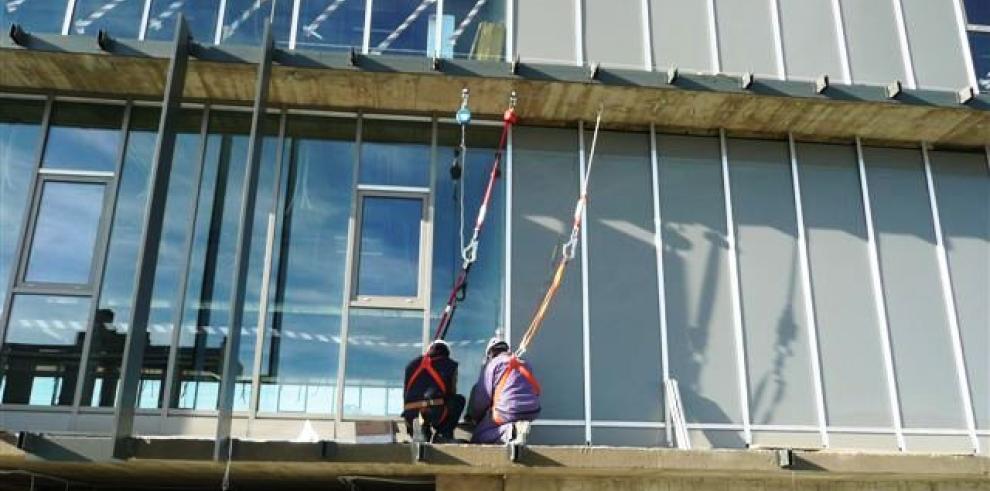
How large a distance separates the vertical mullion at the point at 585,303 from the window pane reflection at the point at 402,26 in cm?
198

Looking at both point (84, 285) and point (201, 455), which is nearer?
point (201, 455)

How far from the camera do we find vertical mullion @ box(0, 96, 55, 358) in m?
8.49

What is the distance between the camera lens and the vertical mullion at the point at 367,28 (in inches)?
380

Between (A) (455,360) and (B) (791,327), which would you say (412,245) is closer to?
(A) (455,360)

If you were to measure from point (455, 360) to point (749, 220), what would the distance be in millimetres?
3536

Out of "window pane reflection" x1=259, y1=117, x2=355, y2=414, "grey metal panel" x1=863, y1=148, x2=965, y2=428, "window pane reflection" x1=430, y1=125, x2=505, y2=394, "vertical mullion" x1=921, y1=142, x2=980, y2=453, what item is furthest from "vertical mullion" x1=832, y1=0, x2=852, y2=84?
"window pane reflection" x1=259, y1=117, x2=355, y2=414

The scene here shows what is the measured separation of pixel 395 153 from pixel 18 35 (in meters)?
3.80

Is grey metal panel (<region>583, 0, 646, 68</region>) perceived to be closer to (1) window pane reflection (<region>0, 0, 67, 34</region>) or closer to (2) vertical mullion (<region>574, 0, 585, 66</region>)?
(2) vertical mullion (<region>574, 0, 585, 66</region>)

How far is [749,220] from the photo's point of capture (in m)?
9.56

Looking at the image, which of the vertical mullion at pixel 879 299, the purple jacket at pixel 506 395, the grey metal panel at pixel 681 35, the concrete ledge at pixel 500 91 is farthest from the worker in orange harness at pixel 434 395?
the vertical mullion at pixel 879 299

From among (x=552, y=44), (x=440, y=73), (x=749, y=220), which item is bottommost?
(x=749, y=220)

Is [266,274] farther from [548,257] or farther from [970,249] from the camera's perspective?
[970,249]

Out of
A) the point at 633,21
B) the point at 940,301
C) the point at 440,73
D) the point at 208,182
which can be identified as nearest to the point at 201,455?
the point at 208,182

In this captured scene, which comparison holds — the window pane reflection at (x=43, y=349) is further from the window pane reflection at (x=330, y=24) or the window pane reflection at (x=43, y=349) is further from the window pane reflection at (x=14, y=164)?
the window pane reflection at (x=330, y=24)
